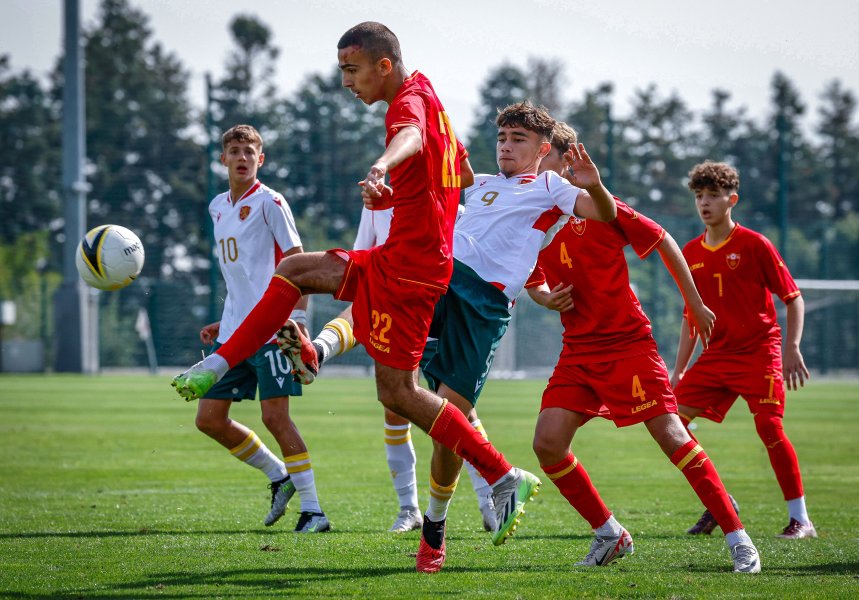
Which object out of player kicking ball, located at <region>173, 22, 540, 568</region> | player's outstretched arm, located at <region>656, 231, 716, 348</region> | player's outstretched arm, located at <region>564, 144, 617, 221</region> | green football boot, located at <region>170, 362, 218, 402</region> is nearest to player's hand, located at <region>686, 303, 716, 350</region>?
player's outstretched arm, located at <region>656, 231, 716, 348</region>

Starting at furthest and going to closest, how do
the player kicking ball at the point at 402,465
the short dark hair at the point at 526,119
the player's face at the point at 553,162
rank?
1. the player kicking ball at the point at 402,465
2. the player's face at the point at 553,162
3. the short dark hair at the point at 526,119

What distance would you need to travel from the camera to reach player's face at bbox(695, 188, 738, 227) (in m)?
7.33

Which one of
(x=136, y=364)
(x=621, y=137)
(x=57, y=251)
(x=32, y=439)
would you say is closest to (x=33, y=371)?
(x=136, y=364)

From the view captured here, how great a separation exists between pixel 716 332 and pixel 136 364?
3019 cm

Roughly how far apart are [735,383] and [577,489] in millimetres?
1971

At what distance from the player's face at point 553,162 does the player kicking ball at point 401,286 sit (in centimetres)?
135

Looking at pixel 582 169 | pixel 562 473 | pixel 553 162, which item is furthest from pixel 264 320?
pixel 553 162

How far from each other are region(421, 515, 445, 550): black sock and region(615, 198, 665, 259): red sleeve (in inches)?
65.0

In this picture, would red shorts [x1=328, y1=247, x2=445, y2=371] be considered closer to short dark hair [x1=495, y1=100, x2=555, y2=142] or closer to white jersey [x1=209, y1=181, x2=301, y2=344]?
short dark hair [x1=495, y1=100, x2=555, y2=142]

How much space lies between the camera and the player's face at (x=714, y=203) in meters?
7.33

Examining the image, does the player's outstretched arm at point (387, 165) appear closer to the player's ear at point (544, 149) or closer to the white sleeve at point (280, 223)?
the player's ear at point (544, 149)

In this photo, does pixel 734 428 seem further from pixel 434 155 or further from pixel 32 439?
pixel 434 155

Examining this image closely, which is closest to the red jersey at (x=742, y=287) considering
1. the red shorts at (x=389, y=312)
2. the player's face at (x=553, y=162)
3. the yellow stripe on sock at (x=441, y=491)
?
the player's face at (x=553, y=162)

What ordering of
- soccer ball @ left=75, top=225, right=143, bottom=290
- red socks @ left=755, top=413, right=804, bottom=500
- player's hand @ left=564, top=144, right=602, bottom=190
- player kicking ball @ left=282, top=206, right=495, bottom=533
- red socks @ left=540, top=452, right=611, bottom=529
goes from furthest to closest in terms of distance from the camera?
red socks @ left=755, top=413, right=804, bottom=500 < soccer ball @ left=75, top=225, right=143, bottom=290 < player kicking ball @ left=282, top=206, right=495, bottom=533 < red socks @ left=540, top=452, right=611, bottom=529 < player's hand @ left=564, top=144, right=602, bottom=190
